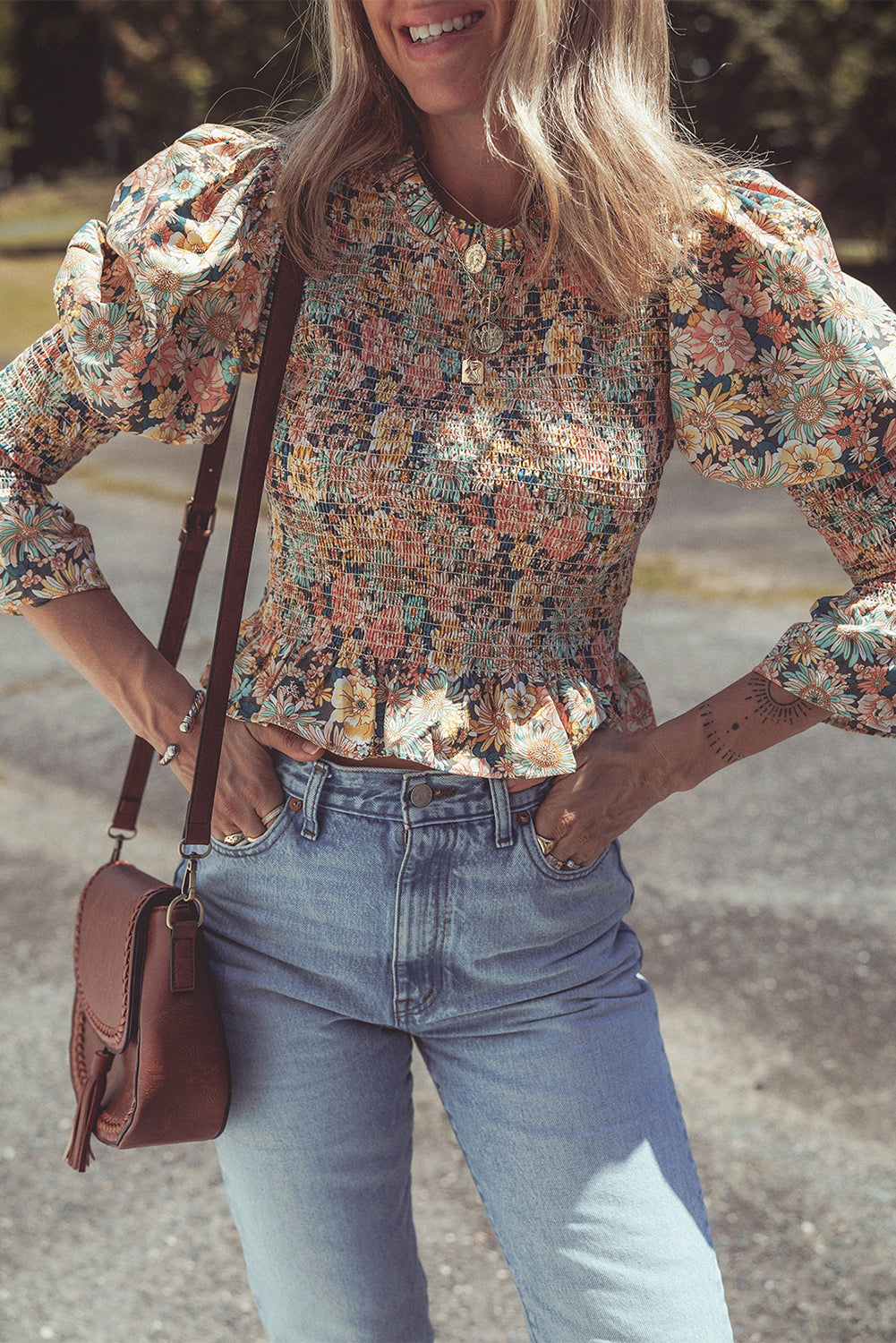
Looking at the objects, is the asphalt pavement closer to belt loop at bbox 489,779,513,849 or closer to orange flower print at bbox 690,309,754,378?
belt loop at bbox 489,779,513,849

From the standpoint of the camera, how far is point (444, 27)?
61.2 inches

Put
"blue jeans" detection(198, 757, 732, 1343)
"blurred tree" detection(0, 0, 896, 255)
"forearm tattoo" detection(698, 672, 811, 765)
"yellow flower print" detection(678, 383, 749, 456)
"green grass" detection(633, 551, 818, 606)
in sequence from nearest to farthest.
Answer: "blue jeans" detection(198, 757, 732, 1343), "yellow flower print" detection(678, 383, 749, 456), "forearm tattoo" detection(698, 672, 811, 765), "green grass" detection(633, 551, 818, 606), "blurred tree" detection(0, 0, 896, 255)

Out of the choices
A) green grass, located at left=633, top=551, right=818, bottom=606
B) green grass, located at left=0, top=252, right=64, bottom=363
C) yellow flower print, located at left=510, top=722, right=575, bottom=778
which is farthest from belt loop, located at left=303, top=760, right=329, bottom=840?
green grass, located at left=0, top=252, right=64, bottom=363

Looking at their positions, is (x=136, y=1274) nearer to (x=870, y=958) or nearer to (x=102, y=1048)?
(x=102, y=1048)

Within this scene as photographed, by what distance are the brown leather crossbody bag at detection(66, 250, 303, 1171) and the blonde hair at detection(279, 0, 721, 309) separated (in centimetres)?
17

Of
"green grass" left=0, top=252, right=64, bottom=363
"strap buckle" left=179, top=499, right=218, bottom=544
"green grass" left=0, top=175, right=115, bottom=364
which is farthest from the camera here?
"green grass" left=0, top=175, right=115, bottom=364

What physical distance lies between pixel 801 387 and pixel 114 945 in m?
1.08

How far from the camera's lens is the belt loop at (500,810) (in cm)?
154

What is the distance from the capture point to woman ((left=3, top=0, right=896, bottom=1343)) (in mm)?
1531

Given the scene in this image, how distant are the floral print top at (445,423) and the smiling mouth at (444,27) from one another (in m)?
0.15

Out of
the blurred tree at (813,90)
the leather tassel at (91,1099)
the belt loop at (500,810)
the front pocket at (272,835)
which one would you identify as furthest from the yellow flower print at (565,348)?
the blurred tree at (813,90)

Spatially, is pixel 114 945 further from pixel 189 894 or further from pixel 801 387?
pixel 801 387

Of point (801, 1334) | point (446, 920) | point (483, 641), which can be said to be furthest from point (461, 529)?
point (801, 1334)

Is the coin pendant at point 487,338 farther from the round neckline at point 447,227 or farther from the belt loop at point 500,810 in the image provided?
the belt loop at point 500,810
